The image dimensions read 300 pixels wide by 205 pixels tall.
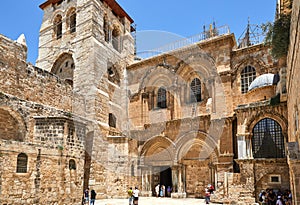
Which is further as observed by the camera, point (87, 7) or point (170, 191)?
point (87, 7)

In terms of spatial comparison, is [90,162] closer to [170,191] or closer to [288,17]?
[170,191]

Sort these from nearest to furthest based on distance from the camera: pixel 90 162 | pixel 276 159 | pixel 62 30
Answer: pixel 276 159 < pixel 90 162 < pixel 62 30

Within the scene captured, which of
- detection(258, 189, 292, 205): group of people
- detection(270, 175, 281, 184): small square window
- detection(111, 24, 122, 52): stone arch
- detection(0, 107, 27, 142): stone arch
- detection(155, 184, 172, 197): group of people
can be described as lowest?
detection(155, 184, 172, 197): group of people

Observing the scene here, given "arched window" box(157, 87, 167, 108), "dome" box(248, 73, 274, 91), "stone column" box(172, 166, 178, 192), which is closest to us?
"dome" box(248, 73, 274, 91)

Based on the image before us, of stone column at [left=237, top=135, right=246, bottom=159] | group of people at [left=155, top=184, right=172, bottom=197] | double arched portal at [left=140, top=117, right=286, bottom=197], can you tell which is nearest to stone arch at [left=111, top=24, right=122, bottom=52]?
double arched portal at [left=140, top=117, right=286, bottom=197]

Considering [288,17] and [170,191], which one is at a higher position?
[288,17]

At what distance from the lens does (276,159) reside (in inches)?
492

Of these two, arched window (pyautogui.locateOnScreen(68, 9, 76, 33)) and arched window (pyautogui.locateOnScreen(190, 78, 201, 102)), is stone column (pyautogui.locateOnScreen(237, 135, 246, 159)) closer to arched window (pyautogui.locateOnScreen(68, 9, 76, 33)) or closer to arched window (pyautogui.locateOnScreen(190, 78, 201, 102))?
arched window (pyautogui.locateOnScreen(190, 78, 201, 102))

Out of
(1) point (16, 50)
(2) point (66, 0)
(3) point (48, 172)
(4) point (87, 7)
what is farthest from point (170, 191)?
(2) point (66, 0)

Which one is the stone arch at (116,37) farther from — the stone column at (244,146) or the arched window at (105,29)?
the stone column at (244,146)

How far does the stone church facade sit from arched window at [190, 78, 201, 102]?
2.6 inches

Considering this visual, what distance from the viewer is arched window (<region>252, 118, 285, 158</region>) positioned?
13.1m

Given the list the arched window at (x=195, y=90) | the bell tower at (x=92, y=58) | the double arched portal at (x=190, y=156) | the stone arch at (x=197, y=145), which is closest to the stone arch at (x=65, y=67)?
the bell tower at (x=92, y=58)

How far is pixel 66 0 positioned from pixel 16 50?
28.6 feet
